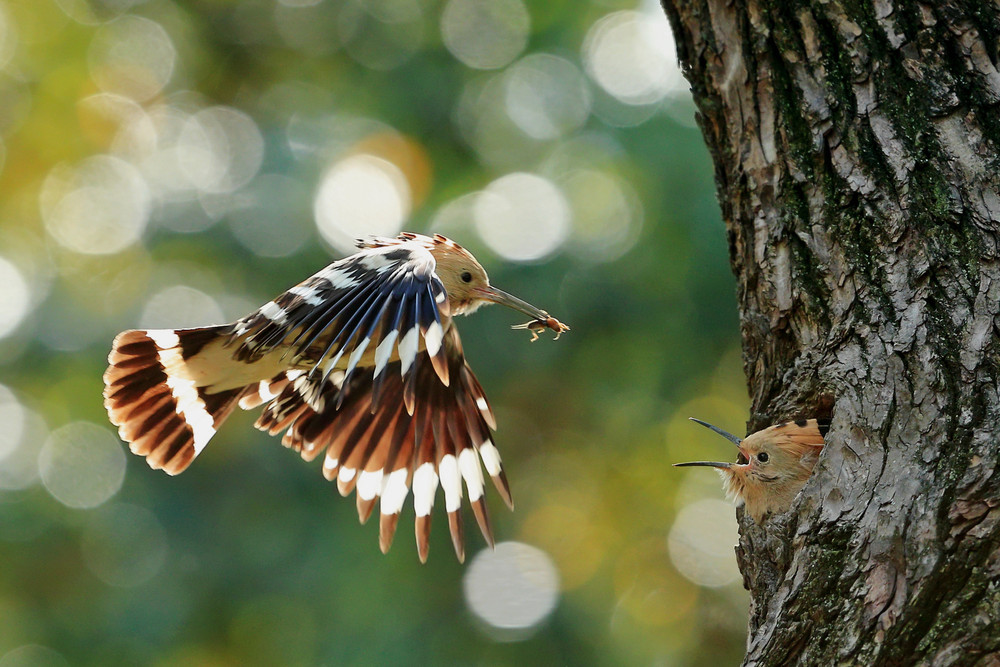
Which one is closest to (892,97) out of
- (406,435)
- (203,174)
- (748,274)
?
(748,274)

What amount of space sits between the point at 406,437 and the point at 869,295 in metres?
1.76

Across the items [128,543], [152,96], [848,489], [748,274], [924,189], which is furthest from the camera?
[152,96]

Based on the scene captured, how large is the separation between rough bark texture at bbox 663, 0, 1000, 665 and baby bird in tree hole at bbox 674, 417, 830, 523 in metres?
0.06

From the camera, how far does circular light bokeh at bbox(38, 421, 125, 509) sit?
654cm

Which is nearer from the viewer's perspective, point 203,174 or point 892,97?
point 892,97

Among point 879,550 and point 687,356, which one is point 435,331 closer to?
point 879,550

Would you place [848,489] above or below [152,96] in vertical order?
below

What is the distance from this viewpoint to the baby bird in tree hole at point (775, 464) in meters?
2.47

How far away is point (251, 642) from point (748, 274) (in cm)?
515

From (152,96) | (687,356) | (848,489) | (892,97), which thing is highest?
(152,96)

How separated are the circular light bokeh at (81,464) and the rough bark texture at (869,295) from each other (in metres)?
5.05

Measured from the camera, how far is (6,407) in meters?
6.99

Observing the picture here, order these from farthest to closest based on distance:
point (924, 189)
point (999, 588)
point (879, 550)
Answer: point (924, 189), point (879, 550), point (999, 588)

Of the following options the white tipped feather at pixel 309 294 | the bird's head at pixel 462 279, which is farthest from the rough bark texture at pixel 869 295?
the white tipped feather at pixel 309 294
